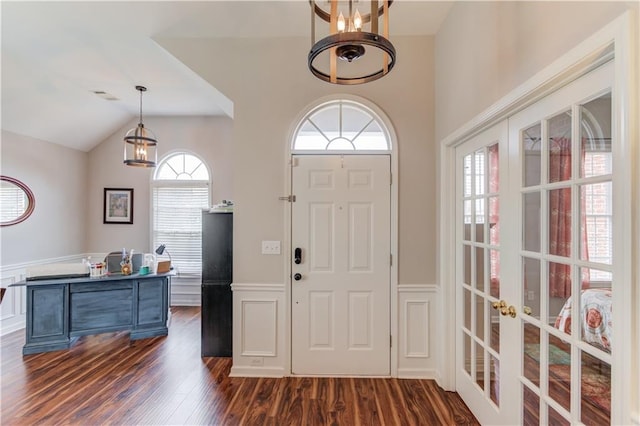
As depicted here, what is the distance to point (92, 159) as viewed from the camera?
5.14 meters

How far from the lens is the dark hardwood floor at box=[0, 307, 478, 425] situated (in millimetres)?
2209

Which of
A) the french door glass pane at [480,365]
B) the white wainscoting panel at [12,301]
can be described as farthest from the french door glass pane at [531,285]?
the white wainscoting panel at [12,301]

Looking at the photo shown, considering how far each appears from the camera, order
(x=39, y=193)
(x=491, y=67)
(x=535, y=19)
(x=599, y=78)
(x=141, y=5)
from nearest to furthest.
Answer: (x=599, y=78) < (x=535, y=19) < (x=491, y=67) < (x=141, y=5) < (x=39, y=193)

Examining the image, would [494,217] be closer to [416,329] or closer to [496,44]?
[496,44]

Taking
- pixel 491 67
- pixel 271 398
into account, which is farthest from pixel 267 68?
pixel 271 398

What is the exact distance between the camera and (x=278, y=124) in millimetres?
2812

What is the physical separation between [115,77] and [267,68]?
2.13m

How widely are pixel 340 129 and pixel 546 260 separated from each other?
1.94 metres

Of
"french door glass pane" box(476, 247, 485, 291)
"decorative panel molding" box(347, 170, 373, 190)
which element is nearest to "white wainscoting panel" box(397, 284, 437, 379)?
"french door glass pane" box(476, 247, 485, 291)

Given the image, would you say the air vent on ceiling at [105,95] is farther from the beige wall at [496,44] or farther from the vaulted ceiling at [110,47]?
the beige wall at [496,44]

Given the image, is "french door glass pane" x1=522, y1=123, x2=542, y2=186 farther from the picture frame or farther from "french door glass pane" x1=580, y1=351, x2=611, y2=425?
the picture frame

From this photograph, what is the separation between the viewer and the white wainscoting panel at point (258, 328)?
2797 mm

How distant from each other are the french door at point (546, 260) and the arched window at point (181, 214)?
423cm

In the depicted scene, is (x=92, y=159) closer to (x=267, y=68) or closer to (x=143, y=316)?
(x=143, y=316)
